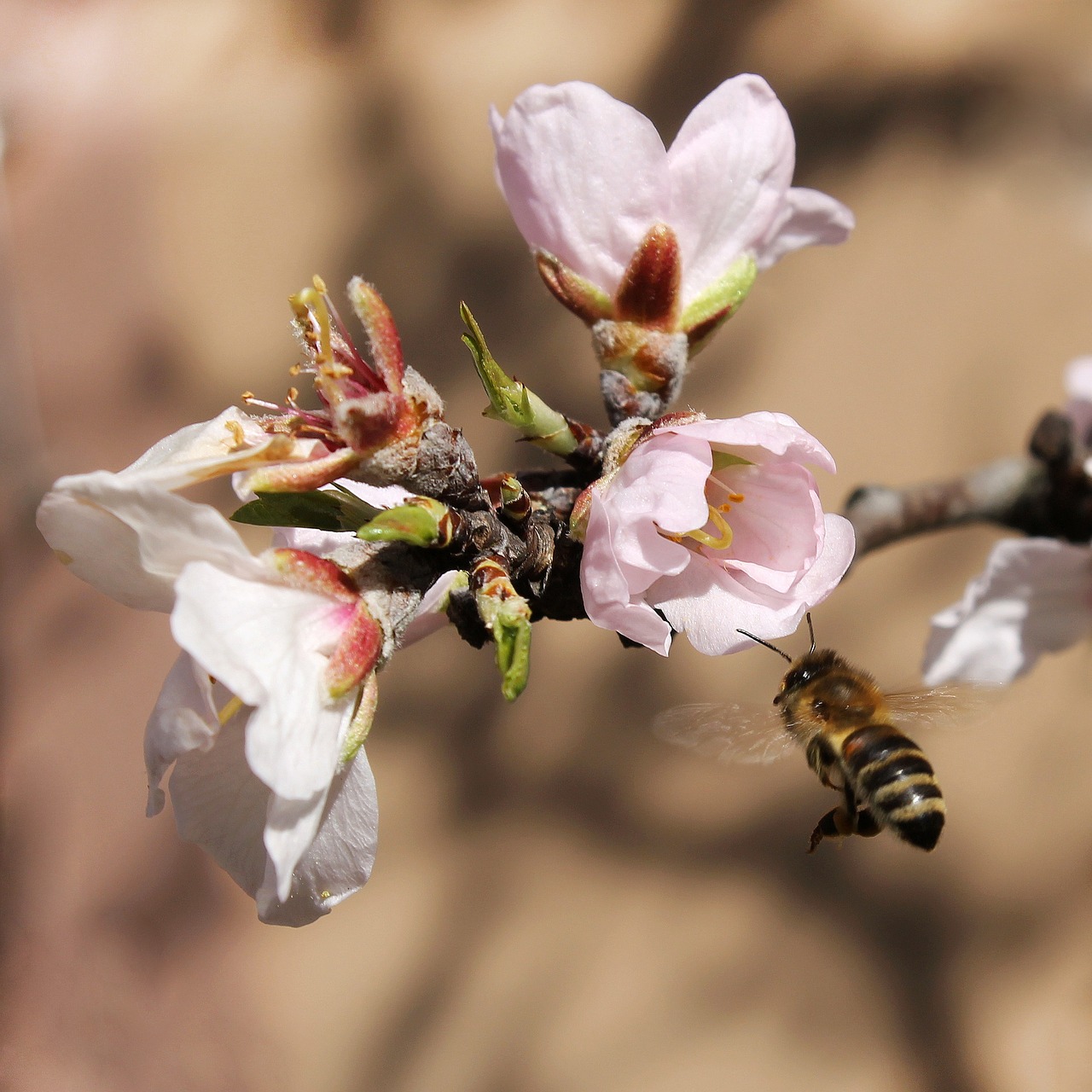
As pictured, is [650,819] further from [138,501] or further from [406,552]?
[138,501]

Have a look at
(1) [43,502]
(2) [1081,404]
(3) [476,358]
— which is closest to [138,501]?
(1) [43,502]

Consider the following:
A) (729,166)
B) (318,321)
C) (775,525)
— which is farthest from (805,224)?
(318,321)

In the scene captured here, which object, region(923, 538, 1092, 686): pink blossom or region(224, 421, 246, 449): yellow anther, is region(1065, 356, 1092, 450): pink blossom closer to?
region(923, 538, 1092, 686): pink blossom

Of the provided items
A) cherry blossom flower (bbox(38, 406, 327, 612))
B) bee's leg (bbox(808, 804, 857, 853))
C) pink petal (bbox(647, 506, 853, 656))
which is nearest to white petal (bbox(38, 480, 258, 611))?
cherry blossom flower (bbox(38, 406, 327, 612))

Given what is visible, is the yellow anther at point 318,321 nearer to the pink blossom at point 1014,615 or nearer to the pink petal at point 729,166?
the pink petal at point 729,166

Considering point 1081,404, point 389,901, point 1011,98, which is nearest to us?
point 1081,404

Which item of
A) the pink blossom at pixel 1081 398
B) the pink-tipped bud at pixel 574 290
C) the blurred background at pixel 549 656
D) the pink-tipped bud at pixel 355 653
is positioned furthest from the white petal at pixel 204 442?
the blurred background at pixel 549 656

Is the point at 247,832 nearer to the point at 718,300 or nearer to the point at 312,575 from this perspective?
the point at 312,575

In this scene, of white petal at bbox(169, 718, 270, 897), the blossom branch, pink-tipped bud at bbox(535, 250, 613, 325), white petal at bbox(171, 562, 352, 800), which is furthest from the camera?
the blossom branch
